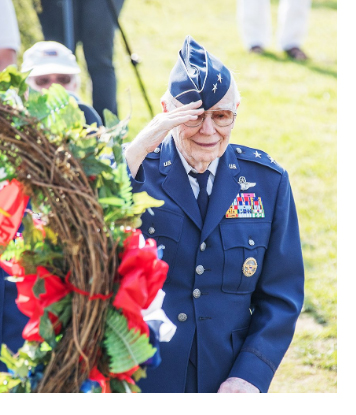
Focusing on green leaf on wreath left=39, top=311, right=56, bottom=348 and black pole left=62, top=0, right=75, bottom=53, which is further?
black pole left=62, top=0, right=75, bottom=53

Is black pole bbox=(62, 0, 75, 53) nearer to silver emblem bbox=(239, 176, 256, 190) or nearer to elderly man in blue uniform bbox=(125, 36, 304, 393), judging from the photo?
elderly man in blue uniform bbox=(125, 36, 304, 393)

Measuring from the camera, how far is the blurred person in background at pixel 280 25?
9.13 metres

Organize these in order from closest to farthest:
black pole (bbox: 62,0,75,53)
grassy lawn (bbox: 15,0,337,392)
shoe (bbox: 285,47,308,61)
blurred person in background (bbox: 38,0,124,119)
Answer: grassy lawn (bbox: 15,0,337,392) → black pole (bbox: 62,0,75,53) → blurred person in background (bbox: 38,0,124,119) → shoe (bbox: 285,47,308,61)

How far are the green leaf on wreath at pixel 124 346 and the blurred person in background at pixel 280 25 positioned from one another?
8084 mm

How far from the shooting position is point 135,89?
8.22 meters

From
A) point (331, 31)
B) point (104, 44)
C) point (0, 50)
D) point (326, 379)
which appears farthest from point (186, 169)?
point (331, 31)

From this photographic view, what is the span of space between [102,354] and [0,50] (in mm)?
3127

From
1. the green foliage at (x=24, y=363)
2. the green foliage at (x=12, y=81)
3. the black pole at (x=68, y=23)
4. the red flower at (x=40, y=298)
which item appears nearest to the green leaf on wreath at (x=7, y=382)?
the green foliage at (x=24, y=363)

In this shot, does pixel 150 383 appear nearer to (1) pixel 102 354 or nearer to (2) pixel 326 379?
(1) pixel 102 354

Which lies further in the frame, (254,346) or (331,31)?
(331,31)

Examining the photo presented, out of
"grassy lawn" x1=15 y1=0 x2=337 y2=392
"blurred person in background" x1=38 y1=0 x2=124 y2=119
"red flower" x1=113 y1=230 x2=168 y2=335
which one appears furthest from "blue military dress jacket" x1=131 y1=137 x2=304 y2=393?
"blurred person in background" x1=38 y1=0 x2=124 y2=119

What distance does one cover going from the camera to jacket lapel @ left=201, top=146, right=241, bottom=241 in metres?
2.45

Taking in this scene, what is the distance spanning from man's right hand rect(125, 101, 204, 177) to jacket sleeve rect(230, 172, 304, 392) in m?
0.53

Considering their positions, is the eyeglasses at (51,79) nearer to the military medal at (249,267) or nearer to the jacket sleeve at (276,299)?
the jacket sleeve at (276,299)
